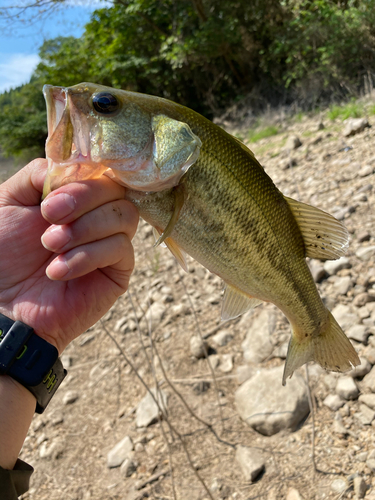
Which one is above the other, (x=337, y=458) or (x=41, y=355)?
(x=41, y=355)

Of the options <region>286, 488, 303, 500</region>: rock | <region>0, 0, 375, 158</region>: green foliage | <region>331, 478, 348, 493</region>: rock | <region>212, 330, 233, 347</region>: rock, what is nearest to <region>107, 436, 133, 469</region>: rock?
<region>212, 330, 233, 347</region>: rock

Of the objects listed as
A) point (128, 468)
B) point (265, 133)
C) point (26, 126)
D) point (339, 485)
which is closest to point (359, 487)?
point (339, 485)

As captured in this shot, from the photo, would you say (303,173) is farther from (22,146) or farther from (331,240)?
(22,146)

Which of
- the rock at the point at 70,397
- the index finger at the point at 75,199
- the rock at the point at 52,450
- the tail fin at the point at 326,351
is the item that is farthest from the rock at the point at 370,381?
the rock at the point at 70,397

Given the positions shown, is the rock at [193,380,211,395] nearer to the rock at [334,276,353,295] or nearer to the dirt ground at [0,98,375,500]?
the dirt ground at [0,98,375,500]

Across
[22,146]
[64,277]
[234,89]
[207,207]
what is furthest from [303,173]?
[22,146]

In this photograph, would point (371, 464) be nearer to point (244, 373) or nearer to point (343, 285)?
point (244, 373)
